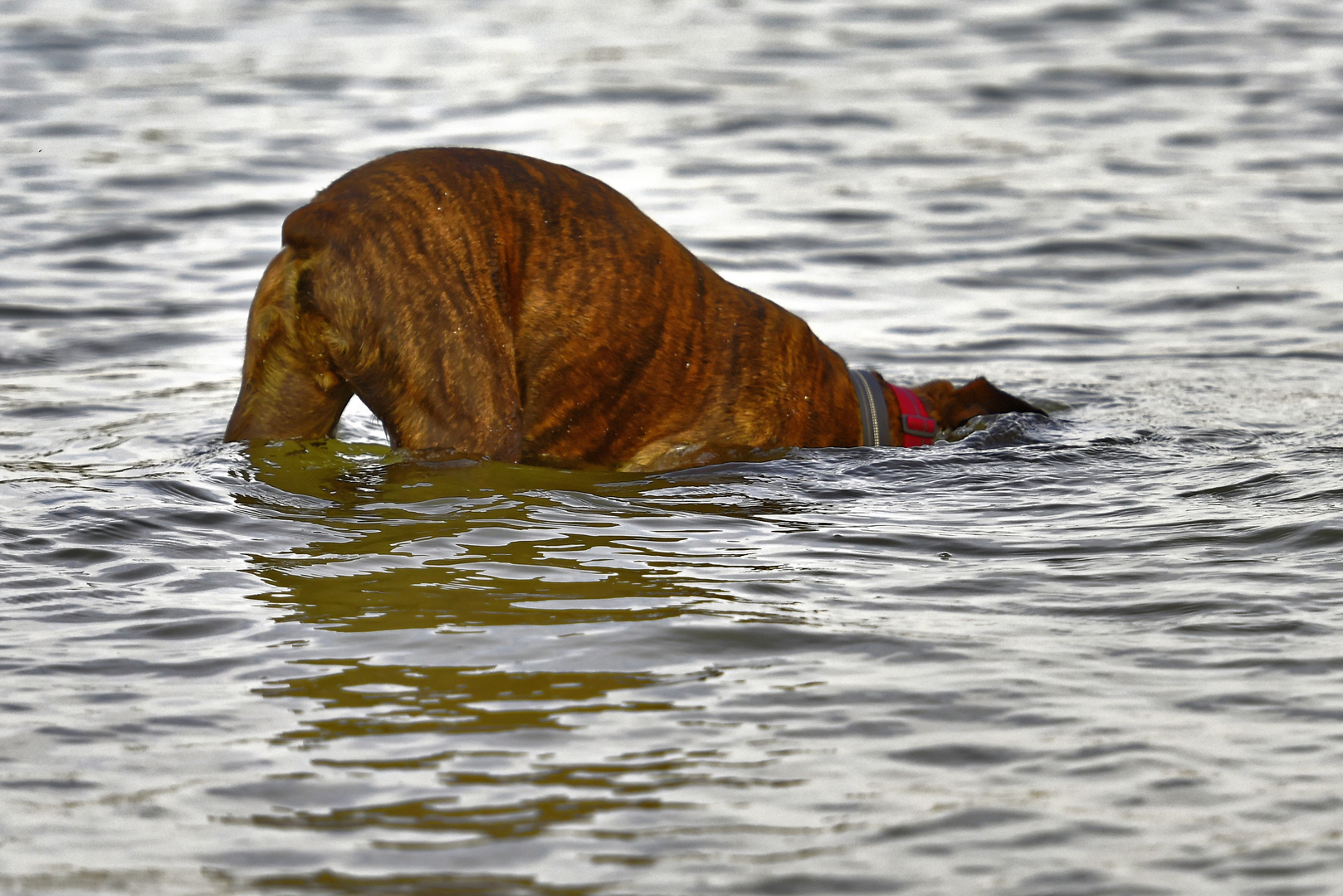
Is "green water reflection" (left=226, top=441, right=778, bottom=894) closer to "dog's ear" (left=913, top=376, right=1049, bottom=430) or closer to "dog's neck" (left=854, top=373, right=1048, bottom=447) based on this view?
"dog's neck" (left=854, top=373, right=1048, bottom=447)

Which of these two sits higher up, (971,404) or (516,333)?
(516,333)

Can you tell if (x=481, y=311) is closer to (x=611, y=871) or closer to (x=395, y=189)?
(x=395, y=189)

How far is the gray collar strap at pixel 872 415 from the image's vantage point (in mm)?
5832

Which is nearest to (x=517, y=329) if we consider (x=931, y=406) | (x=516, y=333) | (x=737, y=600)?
(x=516, y=333)

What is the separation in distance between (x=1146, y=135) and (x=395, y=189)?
9230 millimetres

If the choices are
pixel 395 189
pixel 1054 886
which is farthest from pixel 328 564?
pixel 1054 886

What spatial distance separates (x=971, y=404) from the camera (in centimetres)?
603

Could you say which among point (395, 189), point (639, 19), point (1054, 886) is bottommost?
point (1054, 886)

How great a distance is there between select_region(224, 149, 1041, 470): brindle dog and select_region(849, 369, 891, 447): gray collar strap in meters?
0.08

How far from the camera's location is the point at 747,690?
11.5 ft

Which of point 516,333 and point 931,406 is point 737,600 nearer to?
point 516,333

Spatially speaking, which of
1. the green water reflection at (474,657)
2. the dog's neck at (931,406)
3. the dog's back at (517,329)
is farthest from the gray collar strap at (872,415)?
the green water reflection at (474,657)

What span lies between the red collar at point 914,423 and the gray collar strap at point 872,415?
0.20 ft

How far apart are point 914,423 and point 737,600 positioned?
1.97m
